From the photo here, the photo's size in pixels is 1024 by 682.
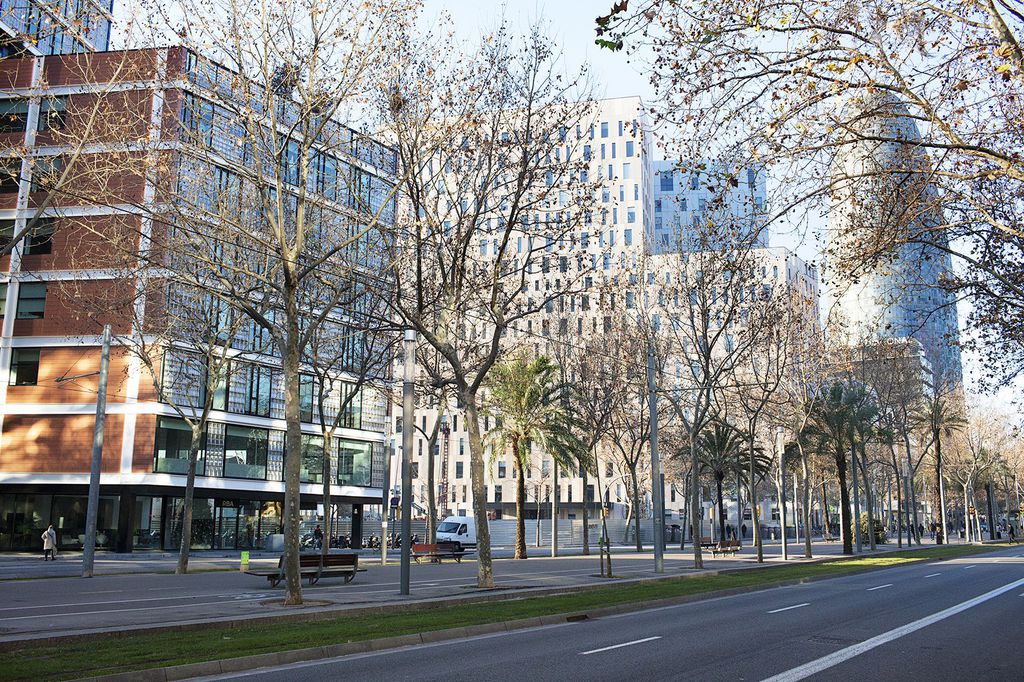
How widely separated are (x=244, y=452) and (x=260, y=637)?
39.3 meters

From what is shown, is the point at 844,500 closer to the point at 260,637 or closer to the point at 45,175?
the point at 260,637

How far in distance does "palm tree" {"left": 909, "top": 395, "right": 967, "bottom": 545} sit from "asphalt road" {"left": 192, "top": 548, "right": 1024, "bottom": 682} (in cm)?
4236

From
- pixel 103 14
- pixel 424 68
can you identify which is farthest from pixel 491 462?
pixel 103 14

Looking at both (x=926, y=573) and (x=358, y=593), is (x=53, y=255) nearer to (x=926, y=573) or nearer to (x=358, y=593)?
(x=358, y=593)

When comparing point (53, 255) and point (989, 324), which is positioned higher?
point (53, 255)

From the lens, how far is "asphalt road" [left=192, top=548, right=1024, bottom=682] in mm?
10336

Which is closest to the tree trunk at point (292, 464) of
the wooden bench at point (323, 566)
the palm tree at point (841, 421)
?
the wooden bench at point (323, 566)

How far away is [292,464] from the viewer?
18656 mm

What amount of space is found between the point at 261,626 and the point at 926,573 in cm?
2626

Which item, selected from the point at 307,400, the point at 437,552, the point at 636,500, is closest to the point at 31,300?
the point at 307,400

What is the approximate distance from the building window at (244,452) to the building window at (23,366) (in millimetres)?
10560

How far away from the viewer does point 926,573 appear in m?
32.2

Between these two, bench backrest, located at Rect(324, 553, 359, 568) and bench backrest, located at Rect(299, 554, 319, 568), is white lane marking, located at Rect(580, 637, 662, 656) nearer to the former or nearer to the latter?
bench backrest, located at Rect(324, 553, 359, 568)

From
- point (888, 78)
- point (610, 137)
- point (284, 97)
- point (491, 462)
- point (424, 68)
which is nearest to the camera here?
point (888, 78)
